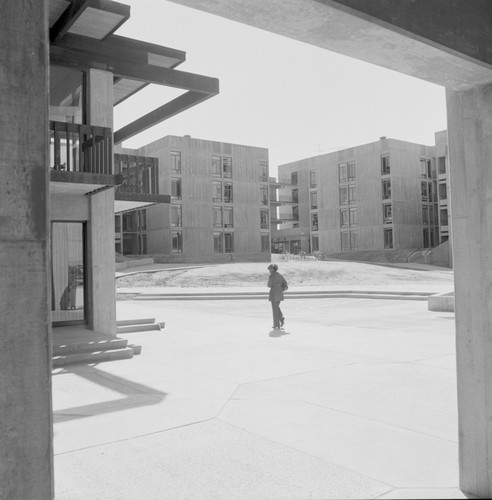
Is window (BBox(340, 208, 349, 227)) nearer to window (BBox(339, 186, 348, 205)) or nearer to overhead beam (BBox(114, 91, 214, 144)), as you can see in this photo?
window (BBox(339, 186, 348, 205))

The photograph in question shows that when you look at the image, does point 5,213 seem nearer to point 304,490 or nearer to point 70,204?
point 304,490

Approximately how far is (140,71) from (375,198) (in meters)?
50.2

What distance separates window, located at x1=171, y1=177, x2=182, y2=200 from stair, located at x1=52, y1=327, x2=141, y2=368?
43.5 m

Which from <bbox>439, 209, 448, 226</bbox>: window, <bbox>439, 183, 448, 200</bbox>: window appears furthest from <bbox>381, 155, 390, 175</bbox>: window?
<bbox>439, 209, 448, 226</bbox>: window

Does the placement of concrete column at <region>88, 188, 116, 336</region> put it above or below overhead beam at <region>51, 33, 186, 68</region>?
below

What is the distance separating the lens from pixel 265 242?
196ft

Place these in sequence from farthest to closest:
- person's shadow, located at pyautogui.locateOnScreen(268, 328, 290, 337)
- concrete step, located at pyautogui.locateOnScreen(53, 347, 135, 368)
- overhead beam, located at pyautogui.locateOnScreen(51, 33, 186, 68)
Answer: person's shadow, located at pyautogui.locateOnScreen(268, 328, 290, 337), overhead beam, located at pyautogui.locateOnScreen(51, 33, 186, 68), concrete step, located at pyautogui.locateOnScreen(53, 347, 135, 368)

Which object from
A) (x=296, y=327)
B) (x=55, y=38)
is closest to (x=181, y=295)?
(x=296, y=327)

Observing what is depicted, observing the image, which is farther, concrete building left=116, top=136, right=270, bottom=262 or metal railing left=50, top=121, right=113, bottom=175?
concrete building left=116, top=136, right=270, bottom=262

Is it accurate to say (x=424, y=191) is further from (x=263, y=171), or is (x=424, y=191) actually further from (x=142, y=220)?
(x=142, y=220)

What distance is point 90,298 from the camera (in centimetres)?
1172

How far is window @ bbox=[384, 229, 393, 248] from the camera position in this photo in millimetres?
58094

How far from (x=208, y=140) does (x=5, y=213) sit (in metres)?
55.4

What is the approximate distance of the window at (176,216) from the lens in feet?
177
